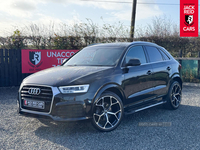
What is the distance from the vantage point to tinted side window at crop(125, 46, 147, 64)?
210 inches

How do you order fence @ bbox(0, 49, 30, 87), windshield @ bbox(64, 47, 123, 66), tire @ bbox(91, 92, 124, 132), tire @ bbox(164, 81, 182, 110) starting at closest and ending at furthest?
tire @ bbox(91, 92, 124, 132)
windshield @ bbox(64, 47, 123, 66)
tire @ bbox(164, 81, 182, 110)
fence @ bbox(0, 49, 30, 87)

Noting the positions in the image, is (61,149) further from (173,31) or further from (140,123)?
(173,31)

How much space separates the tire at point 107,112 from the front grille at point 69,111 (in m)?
0.35

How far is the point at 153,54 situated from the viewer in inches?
239

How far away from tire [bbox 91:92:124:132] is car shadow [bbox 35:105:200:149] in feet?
0.48

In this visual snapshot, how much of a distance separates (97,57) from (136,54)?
934mm

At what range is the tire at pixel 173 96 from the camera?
6367 millimetres

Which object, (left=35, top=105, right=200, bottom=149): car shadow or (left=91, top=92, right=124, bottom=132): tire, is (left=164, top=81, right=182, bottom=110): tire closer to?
(left=35, top=105, right=200, bottom=149): car shadow

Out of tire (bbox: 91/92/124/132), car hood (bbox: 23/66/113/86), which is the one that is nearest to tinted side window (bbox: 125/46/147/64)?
car hood (bbox: 23/66/113/86)

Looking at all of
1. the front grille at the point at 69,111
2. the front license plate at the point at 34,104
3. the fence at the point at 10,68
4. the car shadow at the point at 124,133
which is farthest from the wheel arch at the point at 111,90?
the fence at the point at 10,68

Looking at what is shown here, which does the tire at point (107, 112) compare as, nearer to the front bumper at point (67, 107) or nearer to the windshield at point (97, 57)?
the front bumper at point (67, 107)

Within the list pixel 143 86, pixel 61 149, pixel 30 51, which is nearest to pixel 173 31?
pixel 30 51

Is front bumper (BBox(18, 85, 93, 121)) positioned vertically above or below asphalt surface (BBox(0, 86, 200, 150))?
above

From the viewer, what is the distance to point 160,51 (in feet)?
21.1
